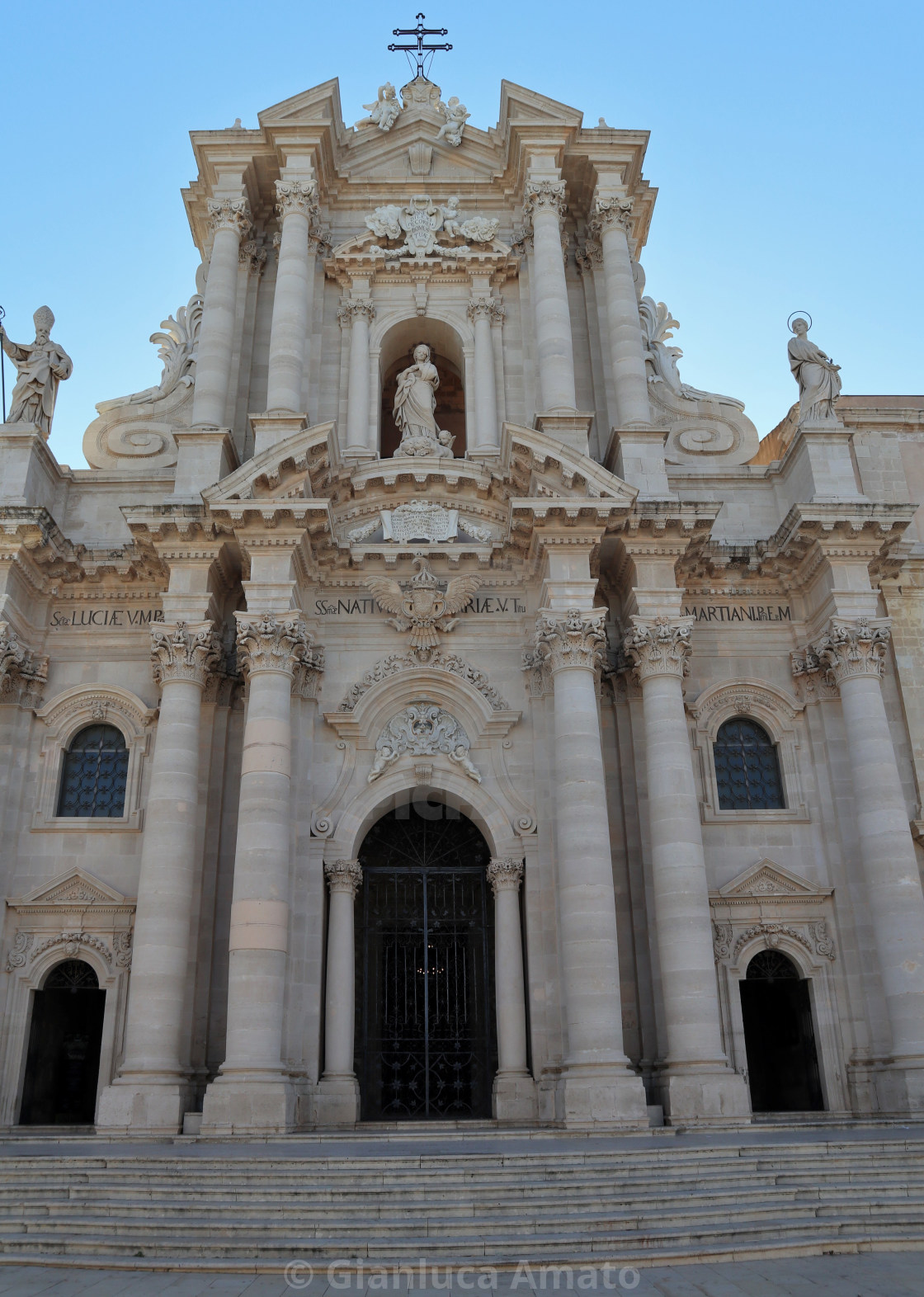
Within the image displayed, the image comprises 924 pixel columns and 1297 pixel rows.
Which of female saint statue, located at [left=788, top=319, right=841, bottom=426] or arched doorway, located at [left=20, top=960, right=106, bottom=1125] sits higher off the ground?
female saint statue, located at [left=788, top=319, right=841, bottom=426]

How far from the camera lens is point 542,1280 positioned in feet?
28.9

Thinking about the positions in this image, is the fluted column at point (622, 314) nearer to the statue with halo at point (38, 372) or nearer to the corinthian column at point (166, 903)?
the corinthian column at point (166, 903)

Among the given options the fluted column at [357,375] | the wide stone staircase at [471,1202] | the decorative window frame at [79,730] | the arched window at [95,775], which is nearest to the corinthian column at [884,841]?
the wide stone staircase at [471,1202]

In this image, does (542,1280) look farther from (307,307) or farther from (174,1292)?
(307,307)

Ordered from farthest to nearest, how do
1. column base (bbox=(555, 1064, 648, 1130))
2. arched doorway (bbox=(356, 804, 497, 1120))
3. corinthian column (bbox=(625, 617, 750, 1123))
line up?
arched doorway (bbox=(356, 804, 497, 1120)), corinthian column (bbox=(625, 617, 750, 1123)), column base (bbox=(555, 1064, 648, 1130))

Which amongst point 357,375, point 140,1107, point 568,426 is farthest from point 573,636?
point 140,1107

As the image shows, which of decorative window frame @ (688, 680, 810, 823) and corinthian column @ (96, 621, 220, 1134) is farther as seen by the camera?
decorative window frame @ (688, 680, 810, 823)

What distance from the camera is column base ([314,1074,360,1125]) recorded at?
17.4 meters

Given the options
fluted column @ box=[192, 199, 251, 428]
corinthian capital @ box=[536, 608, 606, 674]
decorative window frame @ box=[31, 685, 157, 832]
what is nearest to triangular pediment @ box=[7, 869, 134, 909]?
decorative window frame @ box=[31, 685, 157, 832]

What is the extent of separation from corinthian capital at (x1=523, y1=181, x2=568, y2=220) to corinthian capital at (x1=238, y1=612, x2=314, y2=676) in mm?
11565

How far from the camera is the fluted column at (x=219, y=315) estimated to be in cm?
2178

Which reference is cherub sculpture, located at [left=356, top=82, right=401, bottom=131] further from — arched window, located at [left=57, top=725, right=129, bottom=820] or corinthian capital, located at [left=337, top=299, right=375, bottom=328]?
arched window, located at [left=57, top=725, right=129, bottom=820]

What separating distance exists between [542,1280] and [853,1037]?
11.3m

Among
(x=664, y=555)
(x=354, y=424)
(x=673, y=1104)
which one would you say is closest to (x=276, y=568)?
(x=354, y=424)
